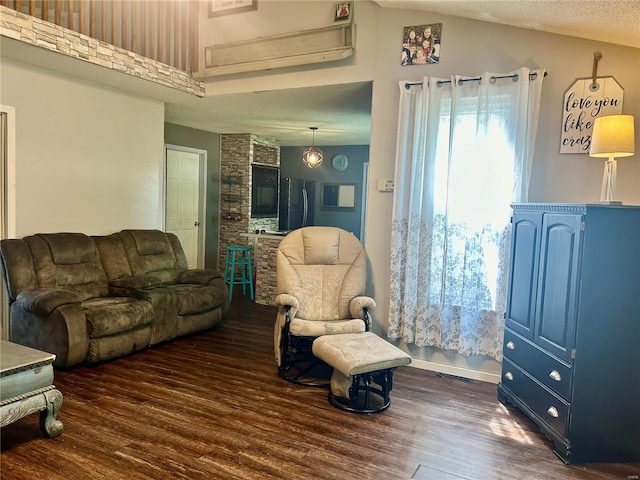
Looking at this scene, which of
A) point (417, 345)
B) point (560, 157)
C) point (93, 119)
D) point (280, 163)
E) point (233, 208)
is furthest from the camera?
point (280, 163)

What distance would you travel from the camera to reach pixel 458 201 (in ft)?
11.4

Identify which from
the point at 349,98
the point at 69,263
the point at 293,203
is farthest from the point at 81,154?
the point at 293,203

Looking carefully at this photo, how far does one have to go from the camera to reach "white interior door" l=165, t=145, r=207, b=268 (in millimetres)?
6590

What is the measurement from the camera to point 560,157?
324 centimetres

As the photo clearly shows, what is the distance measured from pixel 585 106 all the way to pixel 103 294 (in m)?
4.29

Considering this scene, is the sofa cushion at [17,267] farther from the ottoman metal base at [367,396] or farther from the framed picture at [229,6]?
the framed picture at [229,6]

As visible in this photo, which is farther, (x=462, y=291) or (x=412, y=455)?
(x=462, y=291)

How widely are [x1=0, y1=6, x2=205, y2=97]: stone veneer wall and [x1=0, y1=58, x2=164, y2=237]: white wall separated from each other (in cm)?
61

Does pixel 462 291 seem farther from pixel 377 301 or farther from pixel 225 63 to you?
pixel 225 63

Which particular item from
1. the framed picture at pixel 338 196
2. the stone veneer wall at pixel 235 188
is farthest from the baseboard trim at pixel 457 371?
the framed picture at pixel 338 196

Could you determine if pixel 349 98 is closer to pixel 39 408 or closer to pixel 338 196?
pixel 39 408

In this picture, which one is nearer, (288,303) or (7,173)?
(288,303)

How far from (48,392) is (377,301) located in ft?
8.36

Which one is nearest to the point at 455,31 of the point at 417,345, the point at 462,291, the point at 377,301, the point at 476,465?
the point at 462,291
